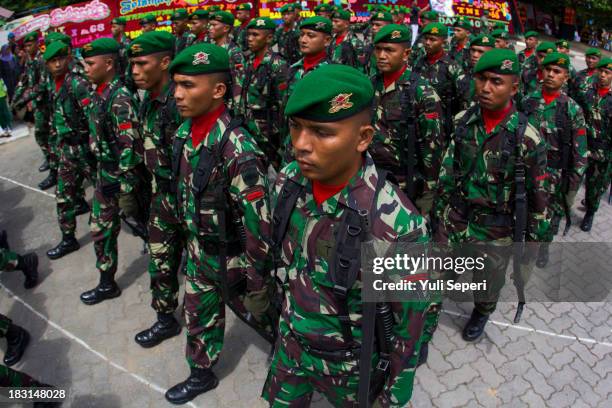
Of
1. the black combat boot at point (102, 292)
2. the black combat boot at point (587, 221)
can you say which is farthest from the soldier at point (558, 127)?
the black combat boot at point (102, 292)

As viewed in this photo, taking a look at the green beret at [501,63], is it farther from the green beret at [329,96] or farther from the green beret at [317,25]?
the green beret at [317,25]

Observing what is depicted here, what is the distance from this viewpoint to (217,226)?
9.93 ft

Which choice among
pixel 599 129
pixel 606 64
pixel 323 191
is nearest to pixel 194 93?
pixel 323 191

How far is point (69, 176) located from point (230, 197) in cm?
334

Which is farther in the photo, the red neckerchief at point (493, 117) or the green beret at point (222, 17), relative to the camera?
the green beret at point (222, 17)

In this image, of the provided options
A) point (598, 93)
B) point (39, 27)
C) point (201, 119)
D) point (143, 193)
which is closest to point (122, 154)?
point (143, 193)

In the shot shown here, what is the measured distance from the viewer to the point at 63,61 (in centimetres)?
504

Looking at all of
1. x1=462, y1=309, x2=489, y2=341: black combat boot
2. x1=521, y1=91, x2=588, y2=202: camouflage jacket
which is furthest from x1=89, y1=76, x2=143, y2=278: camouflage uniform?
x1=521, y1=91, x2=588, y2=202: camouflage jacket

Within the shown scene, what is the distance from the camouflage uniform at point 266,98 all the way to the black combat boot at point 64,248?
2.80m

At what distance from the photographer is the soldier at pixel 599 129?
19.6ft

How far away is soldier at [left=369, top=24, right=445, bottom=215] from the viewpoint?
430 centimetres

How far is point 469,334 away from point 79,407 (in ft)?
11.4

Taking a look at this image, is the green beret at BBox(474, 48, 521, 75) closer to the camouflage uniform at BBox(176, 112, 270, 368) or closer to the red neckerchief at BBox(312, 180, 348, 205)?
the camouflage uniform at BBox(176, 112, 270, 368)

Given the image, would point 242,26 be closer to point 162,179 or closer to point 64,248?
point 64,248
